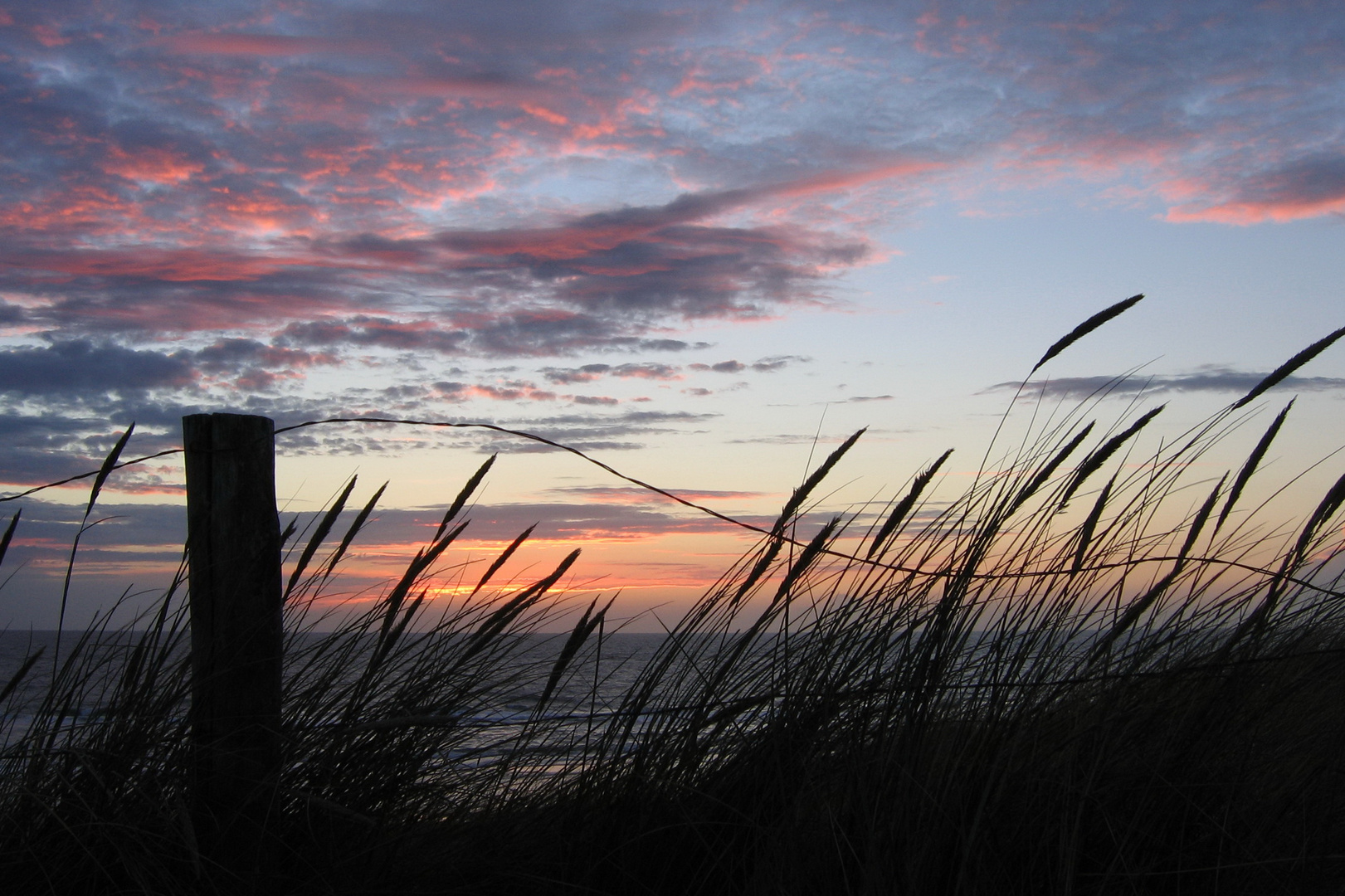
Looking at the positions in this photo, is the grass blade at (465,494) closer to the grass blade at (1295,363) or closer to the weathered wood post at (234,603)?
the weathered wood post at (234,603)

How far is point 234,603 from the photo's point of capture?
7.95ft

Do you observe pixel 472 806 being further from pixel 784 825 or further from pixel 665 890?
pixel 784 825

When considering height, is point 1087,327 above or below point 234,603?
above

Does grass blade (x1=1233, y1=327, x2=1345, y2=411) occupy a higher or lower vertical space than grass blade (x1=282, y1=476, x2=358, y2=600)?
higher

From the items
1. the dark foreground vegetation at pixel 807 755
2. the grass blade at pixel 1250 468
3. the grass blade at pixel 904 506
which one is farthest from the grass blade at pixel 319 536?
the grass blade at pixel 1250 468

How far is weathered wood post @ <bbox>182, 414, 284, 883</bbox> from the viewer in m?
2.28

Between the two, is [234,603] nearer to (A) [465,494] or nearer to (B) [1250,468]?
(A) [465,494]

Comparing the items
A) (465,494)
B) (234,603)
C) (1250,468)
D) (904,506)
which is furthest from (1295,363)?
(234,603)

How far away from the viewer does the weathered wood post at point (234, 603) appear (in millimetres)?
2275

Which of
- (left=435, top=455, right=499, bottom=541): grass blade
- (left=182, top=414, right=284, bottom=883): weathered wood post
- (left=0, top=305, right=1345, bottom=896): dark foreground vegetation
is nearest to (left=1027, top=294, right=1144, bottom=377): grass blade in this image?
(left=0, top=305, right=1345, bottom=896): dark foreground vegetation

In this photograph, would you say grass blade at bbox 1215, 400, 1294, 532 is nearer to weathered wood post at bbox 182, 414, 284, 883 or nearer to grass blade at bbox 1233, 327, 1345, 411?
grass blade at bbox 1233, 327, 1345, 411

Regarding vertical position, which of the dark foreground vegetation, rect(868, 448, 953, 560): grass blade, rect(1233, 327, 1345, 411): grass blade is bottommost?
the dark foreground vegetation

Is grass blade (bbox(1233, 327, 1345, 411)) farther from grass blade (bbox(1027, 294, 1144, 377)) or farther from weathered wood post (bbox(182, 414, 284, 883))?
weathered wood post (bbox(182, 414, 284, 883))

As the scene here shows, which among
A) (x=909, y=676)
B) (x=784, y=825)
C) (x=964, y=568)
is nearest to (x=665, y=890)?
(x=784, y=825)
